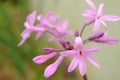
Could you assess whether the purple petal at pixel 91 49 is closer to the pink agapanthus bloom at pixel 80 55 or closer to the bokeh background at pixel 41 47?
the pink agapanthus bloom at pixel 80 55

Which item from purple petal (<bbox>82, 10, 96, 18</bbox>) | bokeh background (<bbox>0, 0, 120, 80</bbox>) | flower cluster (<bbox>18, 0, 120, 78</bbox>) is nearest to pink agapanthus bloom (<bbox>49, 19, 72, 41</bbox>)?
flower cluster (<bbox>18, 0, 120, 78</bbox>)

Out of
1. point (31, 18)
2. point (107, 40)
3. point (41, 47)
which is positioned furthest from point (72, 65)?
point (41, 47)

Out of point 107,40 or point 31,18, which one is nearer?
point 107,40

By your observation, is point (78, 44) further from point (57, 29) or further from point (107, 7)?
point (107, 7)

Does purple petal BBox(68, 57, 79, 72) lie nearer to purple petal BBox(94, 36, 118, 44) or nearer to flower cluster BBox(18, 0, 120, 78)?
flower cluster BBox(18, 0, 120, 78)

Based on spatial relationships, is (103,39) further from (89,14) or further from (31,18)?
(31,18)

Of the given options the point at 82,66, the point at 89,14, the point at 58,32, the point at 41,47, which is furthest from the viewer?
the point at 41,47

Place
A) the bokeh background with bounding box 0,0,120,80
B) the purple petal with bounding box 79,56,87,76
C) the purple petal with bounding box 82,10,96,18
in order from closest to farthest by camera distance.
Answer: the purple petal with bounding box 79,56,87,76 < the purple petal with bounding box 82,10,96,18 < the bokeh background with bounding box 0,0,120,80

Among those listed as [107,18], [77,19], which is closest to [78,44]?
[107,18]

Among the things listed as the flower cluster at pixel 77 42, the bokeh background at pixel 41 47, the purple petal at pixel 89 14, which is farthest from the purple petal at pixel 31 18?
the bokeh background at pixel 41 47

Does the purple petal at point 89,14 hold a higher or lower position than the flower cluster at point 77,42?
higher

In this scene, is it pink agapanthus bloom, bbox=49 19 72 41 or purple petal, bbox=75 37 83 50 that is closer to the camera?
purple petal, bbox=75 37 83 50

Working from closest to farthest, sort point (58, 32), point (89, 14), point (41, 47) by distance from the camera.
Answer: point (89, 14), point (58, 32), point (41, 47)
